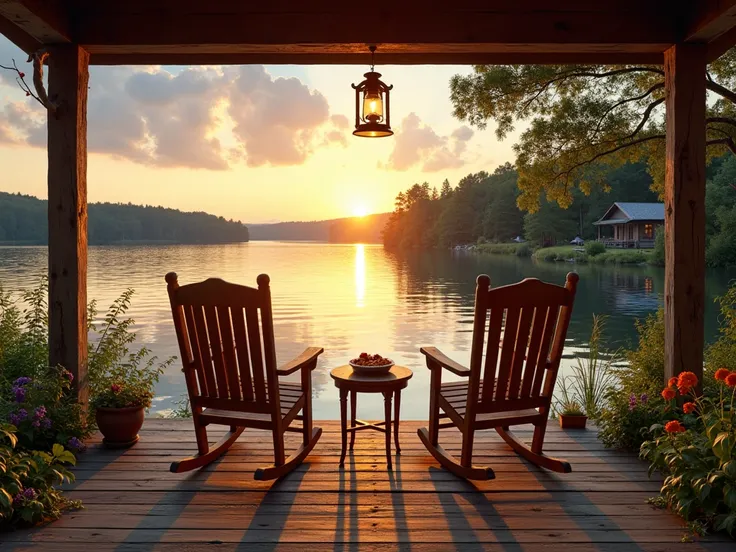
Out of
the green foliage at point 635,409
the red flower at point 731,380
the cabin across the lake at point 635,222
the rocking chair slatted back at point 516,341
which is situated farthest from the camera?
the cabin across the lake at point 635,222

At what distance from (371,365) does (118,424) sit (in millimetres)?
1660

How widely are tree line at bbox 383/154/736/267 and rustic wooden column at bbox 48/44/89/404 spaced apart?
1009 inches

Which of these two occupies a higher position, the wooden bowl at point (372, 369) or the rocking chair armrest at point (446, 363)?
the rocking chair armrest at point (446, 363)

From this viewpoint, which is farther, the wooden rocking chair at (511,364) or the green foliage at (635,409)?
the green foliage at (635,409)

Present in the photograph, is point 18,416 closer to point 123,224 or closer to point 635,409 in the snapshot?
point 635,409

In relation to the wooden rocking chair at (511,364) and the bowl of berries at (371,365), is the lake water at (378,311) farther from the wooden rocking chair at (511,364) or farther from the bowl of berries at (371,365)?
the bowl of berries at (371,365)

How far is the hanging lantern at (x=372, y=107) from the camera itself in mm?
4188

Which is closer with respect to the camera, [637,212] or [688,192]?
[688,192]

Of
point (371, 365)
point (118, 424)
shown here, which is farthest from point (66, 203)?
point (371, 365)

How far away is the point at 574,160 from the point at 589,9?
5.31m

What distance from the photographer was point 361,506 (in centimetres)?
313

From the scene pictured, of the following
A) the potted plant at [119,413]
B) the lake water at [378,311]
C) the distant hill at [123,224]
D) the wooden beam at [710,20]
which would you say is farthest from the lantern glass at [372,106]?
the distant hill at [123,224]

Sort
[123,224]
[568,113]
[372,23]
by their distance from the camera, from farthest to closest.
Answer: [123,224] → [568,113] → [372,23]

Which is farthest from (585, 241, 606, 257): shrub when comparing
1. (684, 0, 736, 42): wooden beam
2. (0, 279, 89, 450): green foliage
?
(0, 279, 89, 450): green foliage
